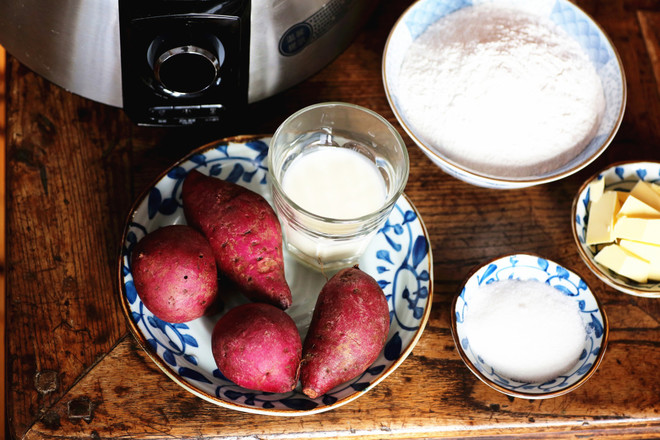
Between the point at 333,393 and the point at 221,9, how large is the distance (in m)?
0.36

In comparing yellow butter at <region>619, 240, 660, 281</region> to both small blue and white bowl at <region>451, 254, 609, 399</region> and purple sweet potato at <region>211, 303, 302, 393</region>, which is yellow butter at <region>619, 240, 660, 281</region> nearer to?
small blue and white bowl at <region>451, 254, 609, 399</region>

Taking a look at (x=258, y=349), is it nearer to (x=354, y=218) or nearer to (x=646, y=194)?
(x=354, y=218)

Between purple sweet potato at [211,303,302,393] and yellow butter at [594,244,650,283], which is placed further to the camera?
yellow butter at [594,244,650,283]

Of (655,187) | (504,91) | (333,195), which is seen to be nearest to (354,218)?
Answer: (333,195)

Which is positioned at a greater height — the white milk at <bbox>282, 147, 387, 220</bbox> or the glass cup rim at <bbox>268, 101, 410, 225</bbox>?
the glass cup rim at <bbox>268, 101, 410, 225</bbox>

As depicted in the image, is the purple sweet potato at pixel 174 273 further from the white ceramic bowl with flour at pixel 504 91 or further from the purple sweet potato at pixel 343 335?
the white ceramic bowl with flour at pixel 504 91

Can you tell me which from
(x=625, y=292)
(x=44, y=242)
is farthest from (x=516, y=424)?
(x=44, y=242)

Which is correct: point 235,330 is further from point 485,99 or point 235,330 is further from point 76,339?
point 485,99

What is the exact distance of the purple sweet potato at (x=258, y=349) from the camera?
54 centimetres

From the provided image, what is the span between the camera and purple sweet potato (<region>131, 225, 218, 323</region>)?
21.5 inches

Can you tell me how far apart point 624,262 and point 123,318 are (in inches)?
21.1

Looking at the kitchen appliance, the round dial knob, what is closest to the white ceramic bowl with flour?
the kitchen appliance

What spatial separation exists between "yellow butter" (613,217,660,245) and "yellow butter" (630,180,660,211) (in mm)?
37

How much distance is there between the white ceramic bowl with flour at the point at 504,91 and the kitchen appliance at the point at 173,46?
101mm
